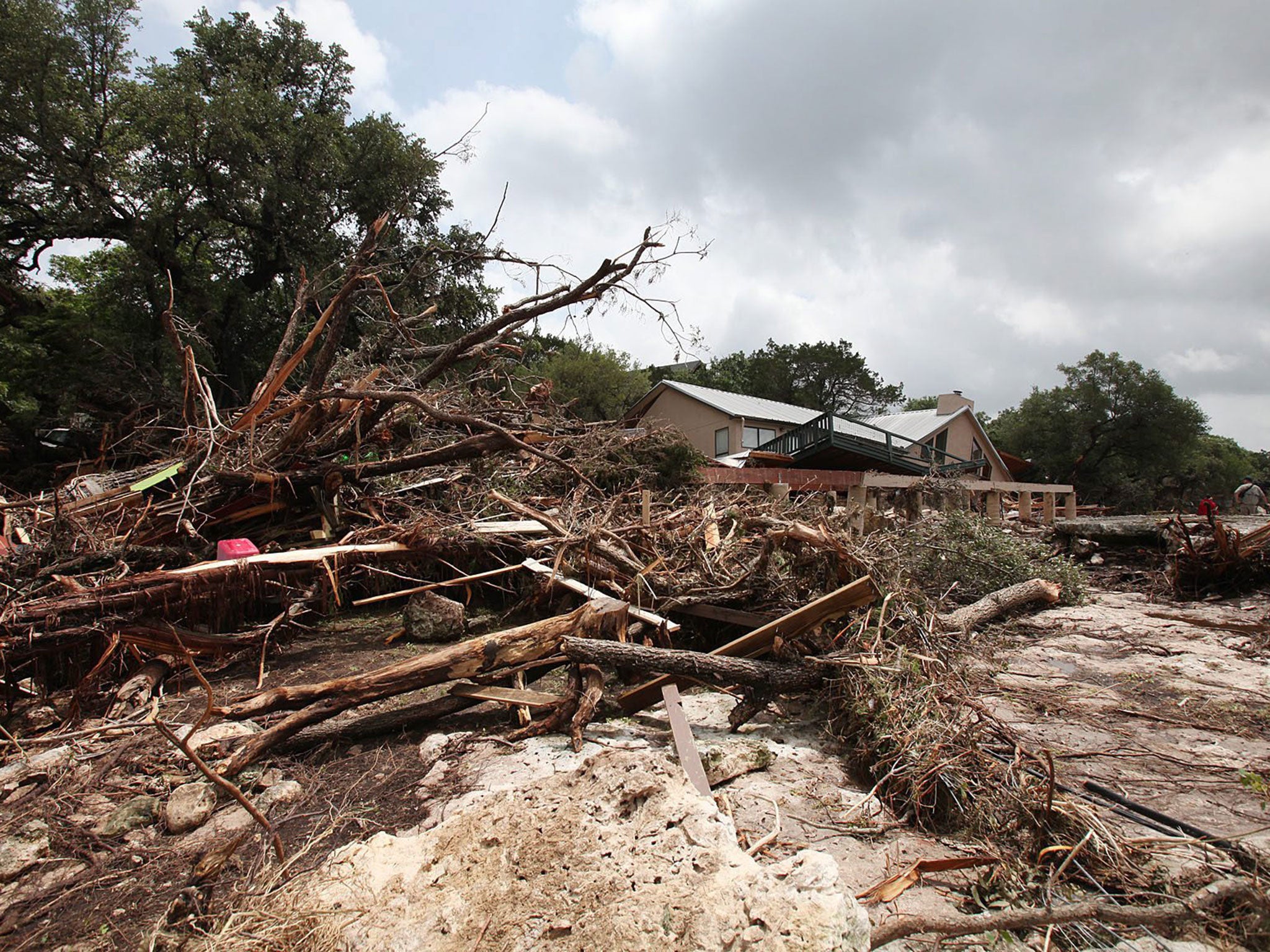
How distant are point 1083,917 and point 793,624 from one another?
237 cm

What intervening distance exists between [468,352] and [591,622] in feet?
13.6

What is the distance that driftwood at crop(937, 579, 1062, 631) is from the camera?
7.02m

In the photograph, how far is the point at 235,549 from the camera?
5.53 m

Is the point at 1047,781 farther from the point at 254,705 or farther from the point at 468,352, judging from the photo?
the point at 468,352

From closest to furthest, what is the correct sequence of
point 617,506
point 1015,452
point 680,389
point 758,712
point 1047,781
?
point 1047,781
point 758,712
point 617,506
point 680,389
point 1015,452

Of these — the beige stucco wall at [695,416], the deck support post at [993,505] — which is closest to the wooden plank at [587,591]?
the deck support post at [993,505]

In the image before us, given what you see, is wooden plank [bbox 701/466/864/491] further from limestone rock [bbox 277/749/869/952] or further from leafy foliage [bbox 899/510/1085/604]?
limestone rock [bbox 277/749/869/952]

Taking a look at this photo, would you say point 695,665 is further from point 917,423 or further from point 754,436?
point 917,423

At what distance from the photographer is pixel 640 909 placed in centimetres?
221

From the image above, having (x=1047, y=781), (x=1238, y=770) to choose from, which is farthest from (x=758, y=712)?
(x=1238, y=770)

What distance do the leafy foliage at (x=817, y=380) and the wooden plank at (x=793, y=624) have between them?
1541 inches

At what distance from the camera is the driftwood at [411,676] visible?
374cm

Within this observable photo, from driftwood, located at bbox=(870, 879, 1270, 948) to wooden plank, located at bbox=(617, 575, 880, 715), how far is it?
219 centimetres

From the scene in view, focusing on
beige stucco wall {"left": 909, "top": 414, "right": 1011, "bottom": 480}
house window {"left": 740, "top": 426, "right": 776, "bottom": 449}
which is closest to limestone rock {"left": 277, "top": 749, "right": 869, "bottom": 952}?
house window {"left": 740, "top": 426, "right": 776, "bottom": 449}
